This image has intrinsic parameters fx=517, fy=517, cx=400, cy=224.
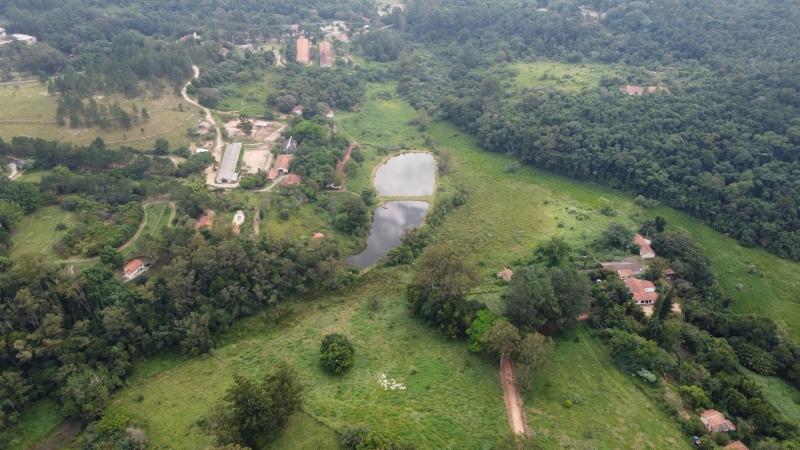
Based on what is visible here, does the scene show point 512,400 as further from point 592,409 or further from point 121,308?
point 121,308

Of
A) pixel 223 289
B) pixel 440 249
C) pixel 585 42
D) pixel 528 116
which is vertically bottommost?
pixel 223 289

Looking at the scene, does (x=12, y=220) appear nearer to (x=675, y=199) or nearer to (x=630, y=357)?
(x=630, y=357)

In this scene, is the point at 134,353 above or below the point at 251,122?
below

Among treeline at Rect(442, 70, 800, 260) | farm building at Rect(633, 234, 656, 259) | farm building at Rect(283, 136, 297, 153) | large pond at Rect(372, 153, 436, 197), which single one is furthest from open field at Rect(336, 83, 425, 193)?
farm building at Rect(633, 234, 656, 259)

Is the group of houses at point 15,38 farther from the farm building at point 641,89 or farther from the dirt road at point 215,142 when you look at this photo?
the farm building at point 641,89

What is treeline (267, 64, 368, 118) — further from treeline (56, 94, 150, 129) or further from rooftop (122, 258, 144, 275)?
rooftop (122, 258, 144, 275)

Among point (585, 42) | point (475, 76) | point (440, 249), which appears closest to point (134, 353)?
point (440, 249)
